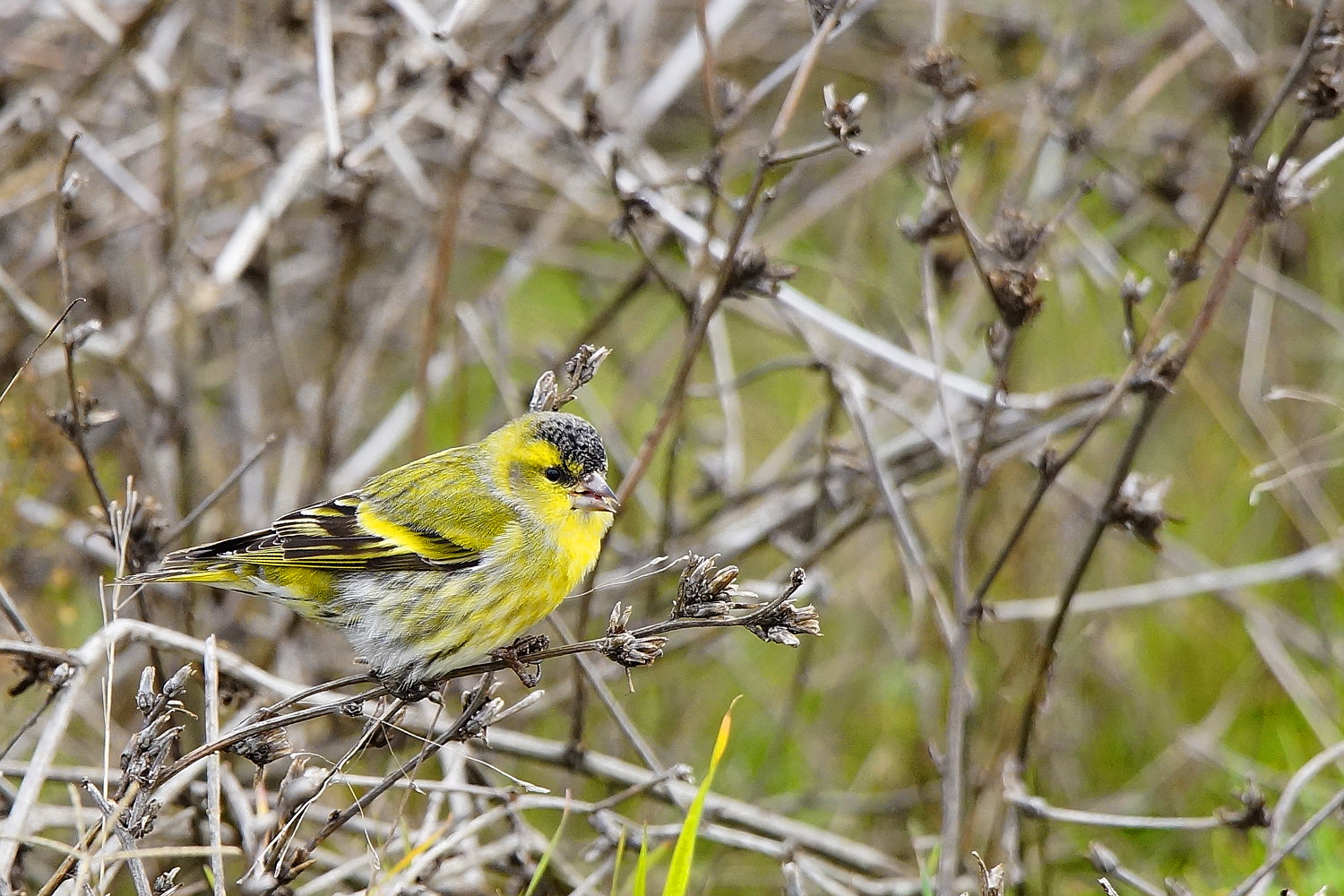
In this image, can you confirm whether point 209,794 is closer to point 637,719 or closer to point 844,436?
point 637,719

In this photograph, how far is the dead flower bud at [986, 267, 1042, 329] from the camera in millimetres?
2848

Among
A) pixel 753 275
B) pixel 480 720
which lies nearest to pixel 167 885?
pixel 480 720

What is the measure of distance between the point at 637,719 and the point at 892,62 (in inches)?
127

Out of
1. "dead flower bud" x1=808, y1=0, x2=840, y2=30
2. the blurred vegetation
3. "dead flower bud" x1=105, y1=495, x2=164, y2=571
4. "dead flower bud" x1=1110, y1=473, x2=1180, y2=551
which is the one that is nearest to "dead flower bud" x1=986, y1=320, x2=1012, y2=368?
the blurred vegetation

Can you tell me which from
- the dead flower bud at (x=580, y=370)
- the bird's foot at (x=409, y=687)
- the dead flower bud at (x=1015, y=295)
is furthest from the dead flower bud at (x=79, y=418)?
the dead flower bud at (x=1015, y=295)

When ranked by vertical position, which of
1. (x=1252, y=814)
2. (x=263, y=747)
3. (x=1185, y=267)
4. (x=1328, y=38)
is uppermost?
(x=1328, y=38)

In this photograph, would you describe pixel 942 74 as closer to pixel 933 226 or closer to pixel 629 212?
pixel 933 226

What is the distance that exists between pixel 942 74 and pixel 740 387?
1.94m

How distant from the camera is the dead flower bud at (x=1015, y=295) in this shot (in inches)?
112

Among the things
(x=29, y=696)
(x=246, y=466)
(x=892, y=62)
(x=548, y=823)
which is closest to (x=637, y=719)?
(x=548, y=823)

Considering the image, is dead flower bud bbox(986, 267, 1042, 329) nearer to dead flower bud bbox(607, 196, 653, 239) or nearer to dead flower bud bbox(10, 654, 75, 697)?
dead flower bud bbox(607, 196, 653, 239)

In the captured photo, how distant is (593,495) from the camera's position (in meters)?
3.46

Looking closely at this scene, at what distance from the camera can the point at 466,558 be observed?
11.7ft

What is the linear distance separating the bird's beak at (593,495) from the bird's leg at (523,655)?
14.3 inches
